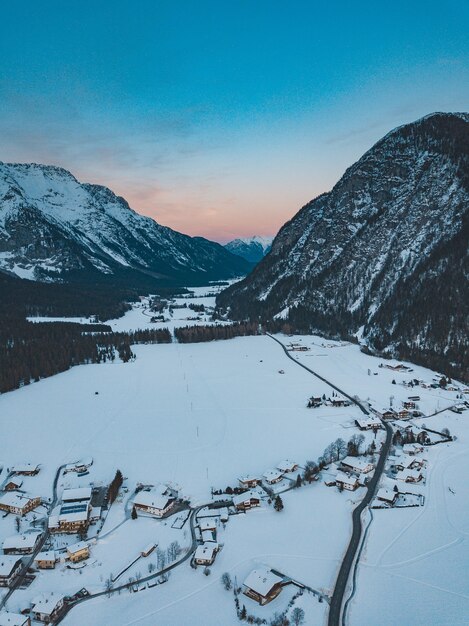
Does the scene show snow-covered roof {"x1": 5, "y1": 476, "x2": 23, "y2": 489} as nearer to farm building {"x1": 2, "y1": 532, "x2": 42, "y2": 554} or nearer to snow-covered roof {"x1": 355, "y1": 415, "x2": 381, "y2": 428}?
farm building {"x1": 2, "y1": 532, "x2": 42, "y2": 554}

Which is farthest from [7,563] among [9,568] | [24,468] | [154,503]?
[24,468]

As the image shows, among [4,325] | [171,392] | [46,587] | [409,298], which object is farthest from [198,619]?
[4,325]

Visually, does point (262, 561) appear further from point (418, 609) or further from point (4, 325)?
point (4, 325)

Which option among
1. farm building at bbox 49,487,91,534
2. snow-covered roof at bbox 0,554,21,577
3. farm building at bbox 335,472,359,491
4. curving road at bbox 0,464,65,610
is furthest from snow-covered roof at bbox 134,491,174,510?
farm building at bbox 335,472,359,491

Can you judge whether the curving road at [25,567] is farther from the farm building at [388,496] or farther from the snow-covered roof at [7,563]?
the farm building at [388,496]

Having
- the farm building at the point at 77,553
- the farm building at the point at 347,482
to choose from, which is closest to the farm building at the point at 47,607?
the farm building at the point at 77,553

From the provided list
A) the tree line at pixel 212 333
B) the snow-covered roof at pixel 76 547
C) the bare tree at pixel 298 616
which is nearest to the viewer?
the bare tree at pixel 298 616
